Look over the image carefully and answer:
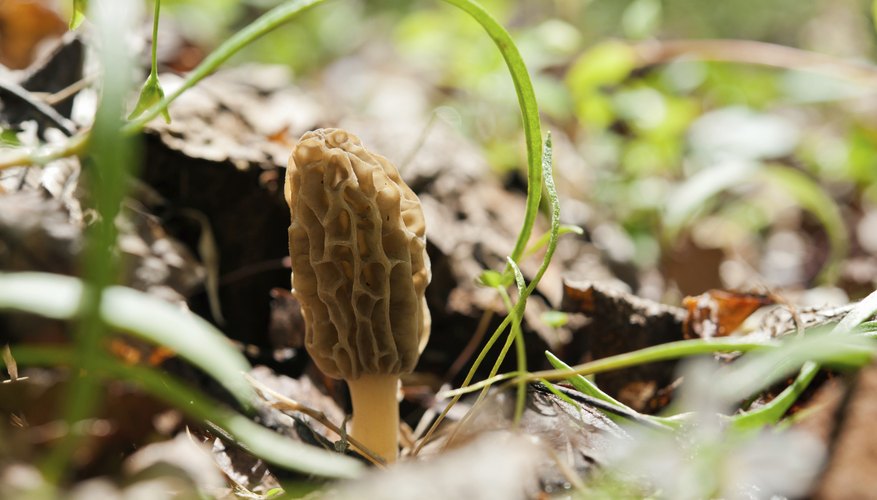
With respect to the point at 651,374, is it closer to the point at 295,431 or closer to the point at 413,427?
the point at 413,427

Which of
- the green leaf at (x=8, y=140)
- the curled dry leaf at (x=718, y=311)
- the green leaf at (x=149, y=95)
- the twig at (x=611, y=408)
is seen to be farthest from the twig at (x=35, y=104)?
the curled dry leaf at (x=718, y=311)

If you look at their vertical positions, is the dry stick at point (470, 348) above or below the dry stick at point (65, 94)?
below

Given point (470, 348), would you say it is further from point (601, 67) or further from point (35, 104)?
point (601, 67)

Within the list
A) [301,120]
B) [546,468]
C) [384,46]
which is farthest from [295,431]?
[384,46]

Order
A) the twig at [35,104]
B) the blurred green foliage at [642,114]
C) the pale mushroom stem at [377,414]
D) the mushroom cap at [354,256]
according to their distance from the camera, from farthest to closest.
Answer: the blurred green foliage at [642,114] → the twig at [35,104] → the pale mushroom stem at [377,414] → the mushroom cap at [354,256]

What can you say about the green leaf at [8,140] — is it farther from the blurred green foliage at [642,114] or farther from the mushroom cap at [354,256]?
the blurred green foliage at [642,114]

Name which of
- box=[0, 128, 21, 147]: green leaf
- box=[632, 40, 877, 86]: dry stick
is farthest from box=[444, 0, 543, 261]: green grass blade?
box=[632, 40, 877, 86]: dry stick

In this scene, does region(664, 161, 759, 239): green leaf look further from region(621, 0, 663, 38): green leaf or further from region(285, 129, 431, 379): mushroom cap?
region(285, 129, 431, 379): mushroom cap
